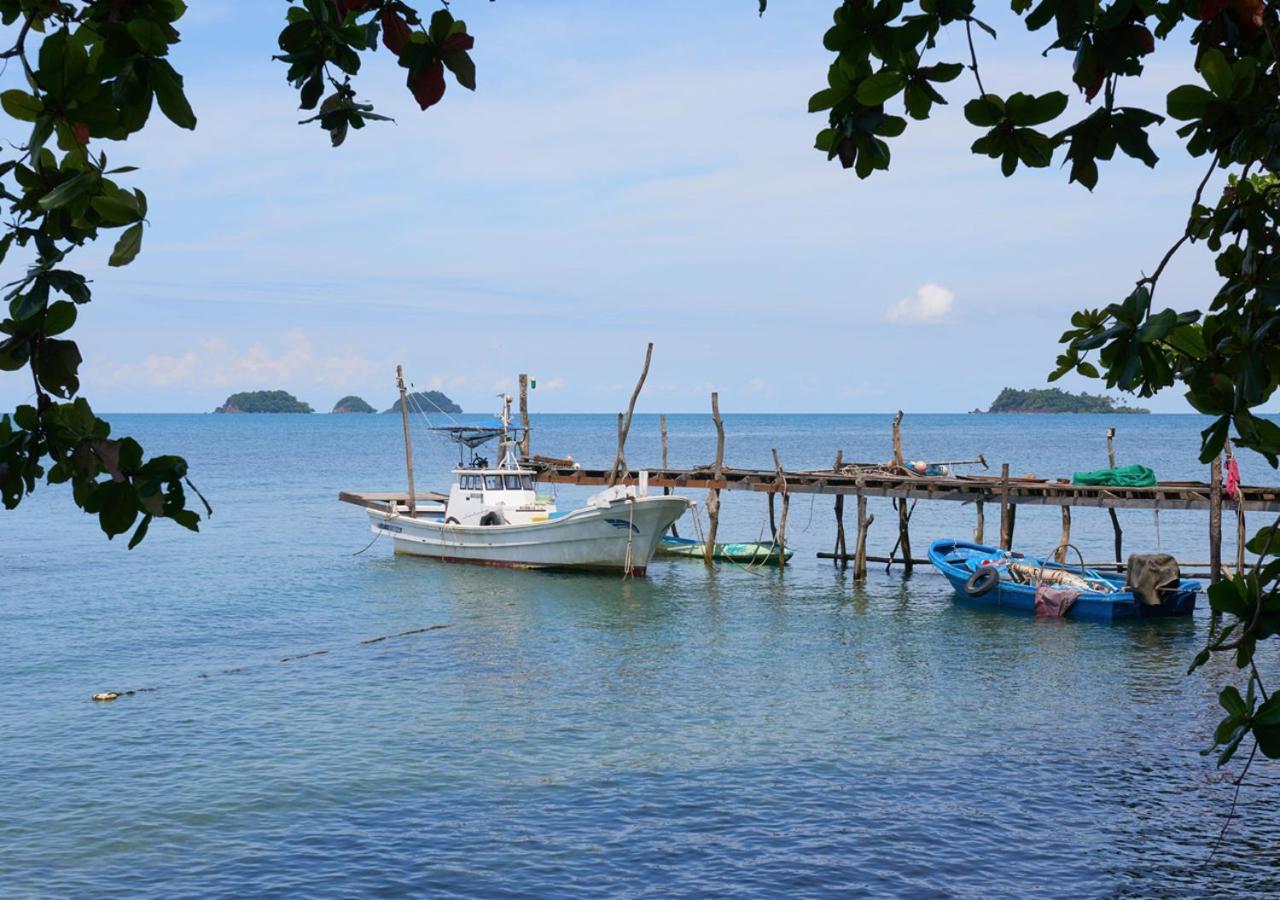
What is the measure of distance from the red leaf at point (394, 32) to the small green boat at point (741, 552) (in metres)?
33.1

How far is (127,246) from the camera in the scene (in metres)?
2.68

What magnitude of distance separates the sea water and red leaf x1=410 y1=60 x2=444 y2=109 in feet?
31.9

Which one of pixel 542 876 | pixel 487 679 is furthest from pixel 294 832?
pixel 487 679

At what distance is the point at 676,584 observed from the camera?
3278 centimetres

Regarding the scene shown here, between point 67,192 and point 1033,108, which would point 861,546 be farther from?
point 67,192

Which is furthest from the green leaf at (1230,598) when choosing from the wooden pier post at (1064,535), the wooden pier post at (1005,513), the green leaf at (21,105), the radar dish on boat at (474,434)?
the radar dish on boat at (474,434)

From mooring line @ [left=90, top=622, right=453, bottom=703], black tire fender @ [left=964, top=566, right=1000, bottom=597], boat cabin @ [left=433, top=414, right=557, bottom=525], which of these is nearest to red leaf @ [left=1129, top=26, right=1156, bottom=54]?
mooring line @ [left=90, top=622, right=453, bottom=703]

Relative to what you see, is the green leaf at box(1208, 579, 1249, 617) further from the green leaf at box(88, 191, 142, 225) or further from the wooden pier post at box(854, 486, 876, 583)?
the wooden pier post at box(854, 486, 876, 583)

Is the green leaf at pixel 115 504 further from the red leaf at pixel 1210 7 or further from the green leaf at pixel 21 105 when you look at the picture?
the red leaf at pixel 1210 7

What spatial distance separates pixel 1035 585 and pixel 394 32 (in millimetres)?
26009

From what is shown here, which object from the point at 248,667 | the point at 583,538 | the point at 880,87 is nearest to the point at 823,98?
the point at 880,87

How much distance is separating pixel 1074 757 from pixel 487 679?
9637mm

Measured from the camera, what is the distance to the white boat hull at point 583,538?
32906 millimetres

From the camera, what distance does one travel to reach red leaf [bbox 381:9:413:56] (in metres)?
3.33
